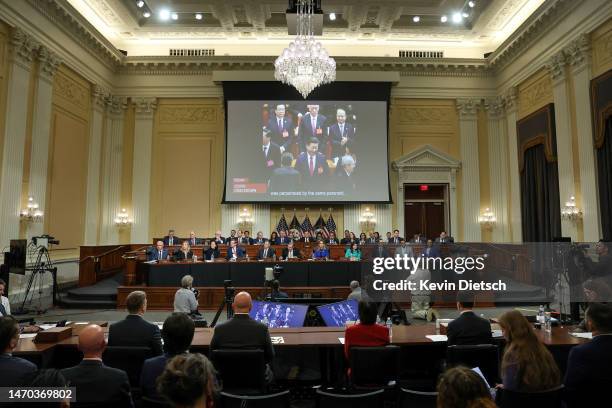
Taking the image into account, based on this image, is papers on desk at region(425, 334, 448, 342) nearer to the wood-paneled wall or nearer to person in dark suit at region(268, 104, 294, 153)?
person in dark suit at region(268, 104, 294, 153)

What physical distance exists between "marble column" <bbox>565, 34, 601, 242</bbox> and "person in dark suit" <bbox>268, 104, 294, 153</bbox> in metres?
7.93

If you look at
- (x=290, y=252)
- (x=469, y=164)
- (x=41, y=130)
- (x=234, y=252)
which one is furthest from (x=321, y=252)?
(x=41, y=130)

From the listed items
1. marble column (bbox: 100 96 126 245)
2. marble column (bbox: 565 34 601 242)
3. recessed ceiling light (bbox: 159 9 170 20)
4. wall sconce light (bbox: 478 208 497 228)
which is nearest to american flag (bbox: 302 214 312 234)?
wall sconce light (bbox: 478 208 497 228)

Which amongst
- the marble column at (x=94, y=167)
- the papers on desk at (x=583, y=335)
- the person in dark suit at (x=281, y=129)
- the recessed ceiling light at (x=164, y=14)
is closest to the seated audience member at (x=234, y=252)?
the person in dark suit at (x=281, y=129)

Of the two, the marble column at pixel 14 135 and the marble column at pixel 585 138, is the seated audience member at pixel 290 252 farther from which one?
the marble column at pixel 585 138

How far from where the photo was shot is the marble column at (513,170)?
1251 cm

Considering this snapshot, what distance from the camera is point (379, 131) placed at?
13.3 meters

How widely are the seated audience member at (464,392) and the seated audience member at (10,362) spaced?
2030mm

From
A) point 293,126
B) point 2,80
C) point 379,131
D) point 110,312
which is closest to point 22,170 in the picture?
point 2,80

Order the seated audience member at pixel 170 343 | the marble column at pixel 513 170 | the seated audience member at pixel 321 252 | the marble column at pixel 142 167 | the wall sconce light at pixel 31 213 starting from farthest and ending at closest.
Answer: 1. the marble column at pixel 142 167
2. the marble column at pixel 513 170
3. the seated audience member at pixel 321 252
4. the wall sconce light at pixel 31 213
5. the seated audience member at pixel 170 343

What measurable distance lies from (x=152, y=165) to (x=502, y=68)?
40.2ft

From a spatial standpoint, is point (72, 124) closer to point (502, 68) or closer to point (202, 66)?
point (202, 66)

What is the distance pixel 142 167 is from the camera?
44.0ft

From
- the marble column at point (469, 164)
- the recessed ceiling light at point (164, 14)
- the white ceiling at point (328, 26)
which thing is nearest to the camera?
the white ceiling at point (328, 26)
